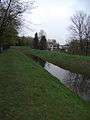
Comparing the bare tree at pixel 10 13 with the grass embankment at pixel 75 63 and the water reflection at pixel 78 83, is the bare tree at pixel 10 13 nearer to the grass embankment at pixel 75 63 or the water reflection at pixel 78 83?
the grass embankment at pixel 75 63

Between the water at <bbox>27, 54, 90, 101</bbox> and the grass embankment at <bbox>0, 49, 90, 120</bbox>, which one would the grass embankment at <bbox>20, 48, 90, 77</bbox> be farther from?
the grass embankment at <bbox>0, 49, 90, 120</bbox>

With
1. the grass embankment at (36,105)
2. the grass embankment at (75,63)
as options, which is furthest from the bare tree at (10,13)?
the grass embankment at (36,105)

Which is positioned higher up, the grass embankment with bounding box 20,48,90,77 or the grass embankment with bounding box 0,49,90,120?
the grass embankment with bounding box 0,49,90,120

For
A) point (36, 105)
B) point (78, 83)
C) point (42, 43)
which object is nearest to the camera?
point (36, 105)

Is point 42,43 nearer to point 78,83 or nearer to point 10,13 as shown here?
point 10,13

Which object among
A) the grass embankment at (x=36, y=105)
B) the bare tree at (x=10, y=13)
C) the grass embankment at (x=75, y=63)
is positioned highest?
the bare tree at (x=10, y=13)

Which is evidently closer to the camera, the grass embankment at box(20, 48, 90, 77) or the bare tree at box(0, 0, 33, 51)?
the grass embankment at box(20, 48, 90, 77)

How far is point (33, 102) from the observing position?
435 inches

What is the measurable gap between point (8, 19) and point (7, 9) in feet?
4.90

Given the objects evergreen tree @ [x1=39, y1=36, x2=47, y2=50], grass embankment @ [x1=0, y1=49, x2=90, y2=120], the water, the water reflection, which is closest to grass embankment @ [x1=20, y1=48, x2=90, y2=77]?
the water

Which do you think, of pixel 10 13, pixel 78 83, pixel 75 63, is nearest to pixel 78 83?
pixel 78 83

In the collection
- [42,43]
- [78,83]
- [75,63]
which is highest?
[42,43]

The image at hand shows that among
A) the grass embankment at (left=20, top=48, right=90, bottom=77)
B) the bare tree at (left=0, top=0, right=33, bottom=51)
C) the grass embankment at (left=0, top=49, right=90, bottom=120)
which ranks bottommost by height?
the grass embankment at (left=20, top=48, right=90, bottom=77)

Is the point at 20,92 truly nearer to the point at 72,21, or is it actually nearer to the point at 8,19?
the point at 8,19
